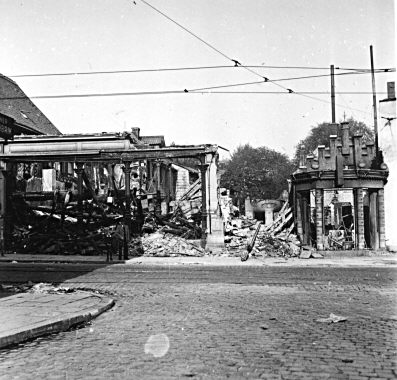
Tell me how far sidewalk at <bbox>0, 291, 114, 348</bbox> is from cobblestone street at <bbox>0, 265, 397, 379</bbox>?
0.69 ft

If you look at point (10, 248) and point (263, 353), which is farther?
point (10, 248)

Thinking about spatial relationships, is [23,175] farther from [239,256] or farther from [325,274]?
[325,274]

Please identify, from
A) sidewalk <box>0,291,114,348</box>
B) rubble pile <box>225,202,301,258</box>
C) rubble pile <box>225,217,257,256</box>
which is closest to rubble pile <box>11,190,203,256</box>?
rubble pile <box>225,217,257,256</box>

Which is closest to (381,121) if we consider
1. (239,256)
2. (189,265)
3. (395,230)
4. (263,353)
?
(395,230)

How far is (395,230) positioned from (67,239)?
1566 centimetres

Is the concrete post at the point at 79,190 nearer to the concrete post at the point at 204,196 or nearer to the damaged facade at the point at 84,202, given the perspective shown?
the damaged facade at the point at 84,202

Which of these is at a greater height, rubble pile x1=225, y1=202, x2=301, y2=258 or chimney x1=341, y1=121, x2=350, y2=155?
chimney x1=341, y1=121, x2=350, y2=155

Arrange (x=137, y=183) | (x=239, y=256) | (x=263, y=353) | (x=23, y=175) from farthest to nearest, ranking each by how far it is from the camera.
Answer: (x=137, y=183) → (x=23, y=175) → (x=239, y=256) → (x=263, y=353)

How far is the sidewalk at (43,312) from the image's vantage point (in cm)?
722

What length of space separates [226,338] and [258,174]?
66380mm

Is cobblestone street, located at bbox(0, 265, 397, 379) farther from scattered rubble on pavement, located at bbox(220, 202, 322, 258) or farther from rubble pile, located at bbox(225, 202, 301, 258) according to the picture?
rubble pile, located at bbox(225, 202, 301, 258)

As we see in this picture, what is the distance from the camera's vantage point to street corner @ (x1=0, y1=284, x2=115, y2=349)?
23.7ft

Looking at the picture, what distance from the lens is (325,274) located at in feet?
52.4

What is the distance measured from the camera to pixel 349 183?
2414 centimetres
